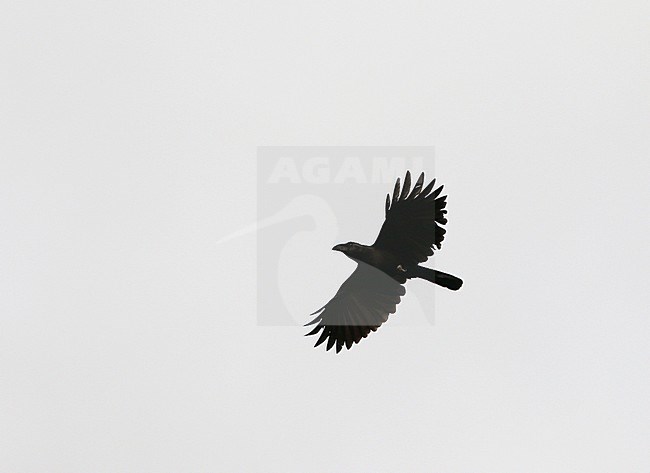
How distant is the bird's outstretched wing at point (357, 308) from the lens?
18.0m

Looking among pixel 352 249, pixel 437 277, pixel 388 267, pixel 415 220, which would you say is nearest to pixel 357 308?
pixel 388 267

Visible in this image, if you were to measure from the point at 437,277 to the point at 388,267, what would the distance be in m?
1.00

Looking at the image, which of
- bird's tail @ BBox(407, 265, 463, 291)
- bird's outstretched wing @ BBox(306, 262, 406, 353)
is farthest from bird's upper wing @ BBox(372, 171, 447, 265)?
bird's outstretched wing @ BBox(306, 262, 406, 353)

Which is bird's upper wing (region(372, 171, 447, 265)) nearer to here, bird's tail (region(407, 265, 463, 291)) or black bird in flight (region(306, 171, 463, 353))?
black bird in flight (region(306, 171, 463, 353))

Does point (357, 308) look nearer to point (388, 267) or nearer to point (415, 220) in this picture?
point (388, 267)

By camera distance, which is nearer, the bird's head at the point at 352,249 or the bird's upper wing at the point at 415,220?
the bird's upper wing at the point at 415,220

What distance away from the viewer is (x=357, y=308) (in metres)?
18.3

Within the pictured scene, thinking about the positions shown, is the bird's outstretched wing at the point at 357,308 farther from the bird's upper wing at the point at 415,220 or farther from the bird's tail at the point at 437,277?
the bird's upper wing at the point at 415,220

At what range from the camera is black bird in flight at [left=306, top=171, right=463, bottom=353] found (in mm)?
16984

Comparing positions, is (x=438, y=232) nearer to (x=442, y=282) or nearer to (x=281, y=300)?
(x=442, y=282)

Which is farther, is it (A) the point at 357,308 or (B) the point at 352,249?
(A) the point at 357,308

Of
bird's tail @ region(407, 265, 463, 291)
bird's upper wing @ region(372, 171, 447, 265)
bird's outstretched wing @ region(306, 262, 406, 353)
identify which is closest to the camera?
bird's upper wing @ region(372, 171, 447, 265)

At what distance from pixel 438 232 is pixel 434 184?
93cm

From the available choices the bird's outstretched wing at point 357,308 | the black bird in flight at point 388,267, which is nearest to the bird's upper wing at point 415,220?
the black bird in flight at point 388,267
